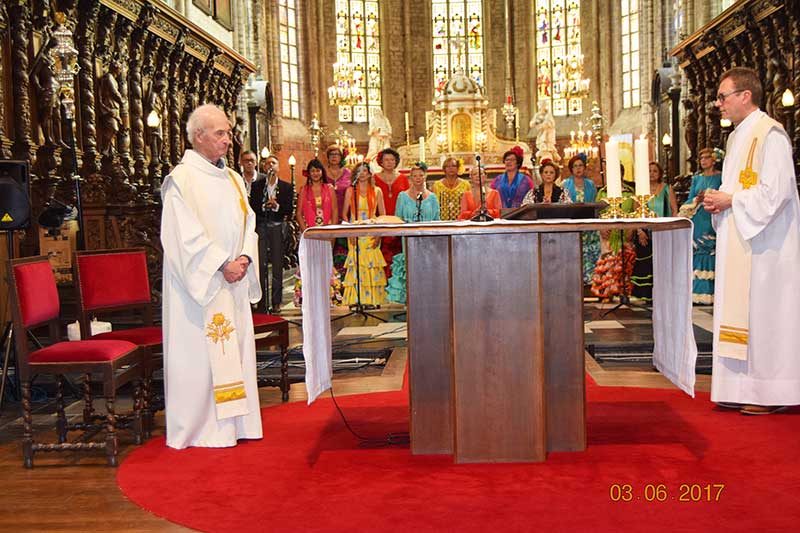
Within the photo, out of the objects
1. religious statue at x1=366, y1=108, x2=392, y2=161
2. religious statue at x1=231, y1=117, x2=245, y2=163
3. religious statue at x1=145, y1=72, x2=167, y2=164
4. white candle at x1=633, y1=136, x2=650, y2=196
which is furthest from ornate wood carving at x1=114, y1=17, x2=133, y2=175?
religious statue at x1=366, y1=108, x2=392, y2=161

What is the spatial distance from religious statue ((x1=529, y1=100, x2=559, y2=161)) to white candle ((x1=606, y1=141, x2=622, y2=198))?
18792 millimetres

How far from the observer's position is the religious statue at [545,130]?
22.8m

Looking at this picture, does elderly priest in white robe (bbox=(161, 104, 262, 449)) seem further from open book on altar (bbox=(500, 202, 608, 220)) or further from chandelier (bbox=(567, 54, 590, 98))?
chandelier (bbox=(567, 54, 590, 98))

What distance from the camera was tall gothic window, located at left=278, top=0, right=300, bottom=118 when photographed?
23.2 metres

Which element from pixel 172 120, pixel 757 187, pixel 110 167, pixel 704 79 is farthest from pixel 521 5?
pixel 757 187

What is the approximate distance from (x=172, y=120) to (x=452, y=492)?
1118 cm

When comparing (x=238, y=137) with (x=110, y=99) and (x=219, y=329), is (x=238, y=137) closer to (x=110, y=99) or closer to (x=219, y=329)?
(x=110, y=99)

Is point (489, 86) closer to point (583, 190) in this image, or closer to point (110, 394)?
point (583, 190)

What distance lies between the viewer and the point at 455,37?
26.3 metres

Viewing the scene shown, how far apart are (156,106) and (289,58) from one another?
11837 mm

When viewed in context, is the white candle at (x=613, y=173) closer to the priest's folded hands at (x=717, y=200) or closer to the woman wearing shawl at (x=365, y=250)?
the priest's folded hands at (x=717, y=200)

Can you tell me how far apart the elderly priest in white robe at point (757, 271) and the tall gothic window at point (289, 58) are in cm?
1975

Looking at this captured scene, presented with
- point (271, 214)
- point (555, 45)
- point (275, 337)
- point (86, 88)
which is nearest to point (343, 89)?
point (555, 45)
